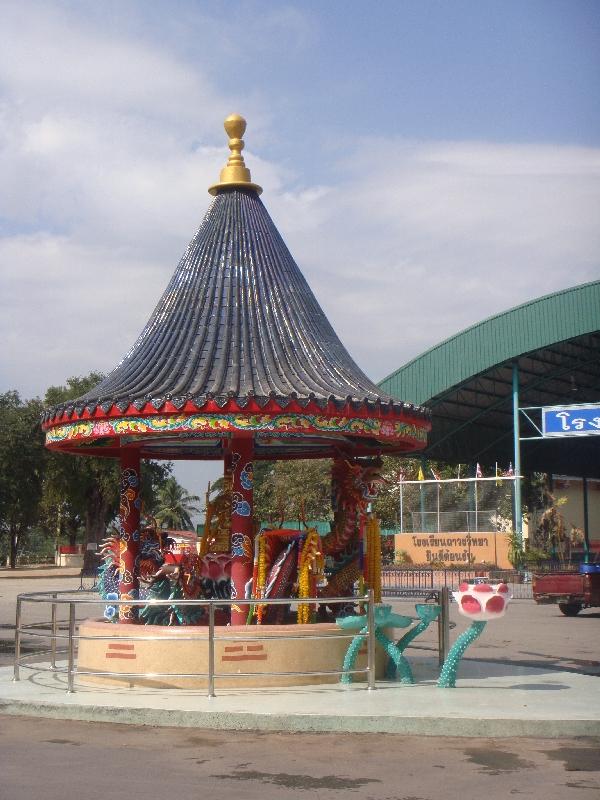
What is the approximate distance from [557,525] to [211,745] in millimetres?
44049

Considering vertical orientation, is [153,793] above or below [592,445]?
below

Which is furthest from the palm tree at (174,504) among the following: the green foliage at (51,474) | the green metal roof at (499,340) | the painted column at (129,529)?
the painted column at (129,529)

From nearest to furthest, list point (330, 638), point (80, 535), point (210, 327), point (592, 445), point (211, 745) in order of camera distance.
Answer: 1. point (211, 745)
2. point (330, 638)
3. point (210, 327)
4. point (592, 445)
5. point (80, 535)

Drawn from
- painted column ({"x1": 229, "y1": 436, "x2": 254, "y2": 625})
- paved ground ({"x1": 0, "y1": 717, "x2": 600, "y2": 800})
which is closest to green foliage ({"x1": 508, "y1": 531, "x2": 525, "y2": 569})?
painted column ({"x1": 229, "y1": 436, "x2": 254, "y2": 625})

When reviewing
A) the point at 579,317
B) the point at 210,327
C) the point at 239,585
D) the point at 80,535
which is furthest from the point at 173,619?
the point at 80,535

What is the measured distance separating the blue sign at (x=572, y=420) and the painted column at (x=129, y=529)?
87.0ft

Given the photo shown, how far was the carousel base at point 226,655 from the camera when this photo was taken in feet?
38.5

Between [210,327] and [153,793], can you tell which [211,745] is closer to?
[153,793]

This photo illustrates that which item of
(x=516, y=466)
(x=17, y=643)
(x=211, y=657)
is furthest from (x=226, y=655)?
(x=516, y=466)

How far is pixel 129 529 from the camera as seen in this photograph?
1416 centimetres

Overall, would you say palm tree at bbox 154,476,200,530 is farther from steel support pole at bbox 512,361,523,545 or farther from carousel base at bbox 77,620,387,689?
carousel base at bbox 77,620,387,689

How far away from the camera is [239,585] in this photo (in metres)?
12.7

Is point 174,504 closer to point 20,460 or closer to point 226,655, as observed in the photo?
point 20,460

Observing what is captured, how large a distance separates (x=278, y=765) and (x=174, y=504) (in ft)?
254
